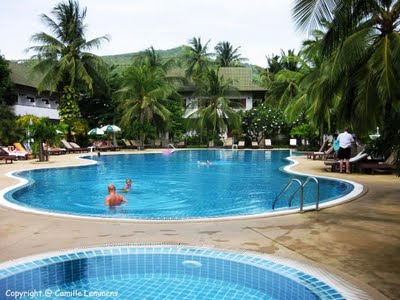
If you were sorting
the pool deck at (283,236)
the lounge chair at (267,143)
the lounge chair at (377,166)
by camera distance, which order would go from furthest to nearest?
1. the lounge chair at (267,143)
2. the lounge chair at (377,166)
3. the pool deck at (283,236)

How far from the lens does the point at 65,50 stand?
1187 inches

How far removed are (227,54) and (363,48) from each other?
149 feet

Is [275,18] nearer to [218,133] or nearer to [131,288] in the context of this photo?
[131,288]

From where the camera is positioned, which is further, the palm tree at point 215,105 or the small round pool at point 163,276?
the palm tree at point 215,105

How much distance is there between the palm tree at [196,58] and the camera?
39088 mm

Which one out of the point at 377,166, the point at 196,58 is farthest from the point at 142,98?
the point at 377,166

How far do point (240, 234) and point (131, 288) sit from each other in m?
1.94

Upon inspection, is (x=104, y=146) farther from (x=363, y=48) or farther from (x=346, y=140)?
(x=363, y=48)

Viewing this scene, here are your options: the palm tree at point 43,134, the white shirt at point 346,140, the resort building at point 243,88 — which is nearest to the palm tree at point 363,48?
the white shirt at point 346,140

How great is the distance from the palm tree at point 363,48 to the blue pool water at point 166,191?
2368 mm

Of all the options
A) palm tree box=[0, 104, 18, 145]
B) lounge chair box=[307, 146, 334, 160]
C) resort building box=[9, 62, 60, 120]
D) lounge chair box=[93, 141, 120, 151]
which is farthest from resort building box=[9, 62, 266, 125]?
lounge chair box=[307, 146, 334, 160]

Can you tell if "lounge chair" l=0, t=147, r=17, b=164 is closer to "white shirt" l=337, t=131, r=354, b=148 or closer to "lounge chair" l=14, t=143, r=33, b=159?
"lounge chair" l=14, t=143, r=33, b=159

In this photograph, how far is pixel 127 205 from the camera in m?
10.6

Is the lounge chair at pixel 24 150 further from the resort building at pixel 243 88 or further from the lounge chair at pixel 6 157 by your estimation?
the resort building at pixel 243 88
